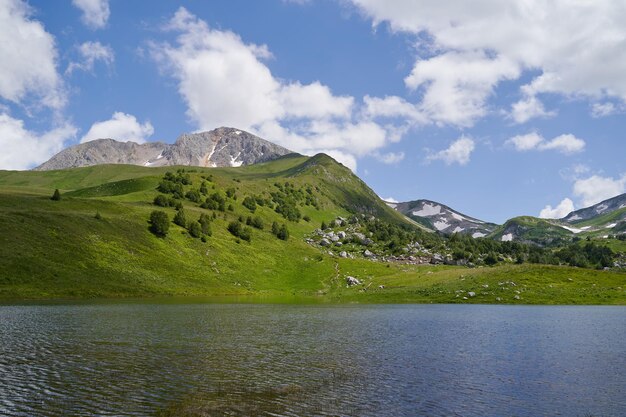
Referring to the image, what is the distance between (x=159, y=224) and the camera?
6058 inches

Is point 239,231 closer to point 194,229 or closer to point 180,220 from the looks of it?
point 194,229

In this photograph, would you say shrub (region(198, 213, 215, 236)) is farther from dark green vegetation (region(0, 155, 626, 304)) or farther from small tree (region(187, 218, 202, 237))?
small tree (region(187, 218, 202, 237))

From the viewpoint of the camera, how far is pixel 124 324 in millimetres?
60688

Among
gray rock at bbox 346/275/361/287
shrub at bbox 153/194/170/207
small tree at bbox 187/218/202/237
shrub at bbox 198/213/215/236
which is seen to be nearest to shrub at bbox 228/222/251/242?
shrub at bbox 198/213/215/236

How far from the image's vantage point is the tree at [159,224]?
15400cm

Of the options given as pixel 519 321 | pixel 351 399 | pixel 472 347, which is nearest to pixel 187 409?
pixel 351 399

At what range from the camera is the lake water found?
27.1 m

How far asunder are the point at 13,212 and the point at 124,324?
3505 inches

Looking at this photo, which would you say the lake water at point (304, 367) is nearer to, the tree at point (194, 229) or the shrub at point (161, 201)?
the tree at point (194, 229)

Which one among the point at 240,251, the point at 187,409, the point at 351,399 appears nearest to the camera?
the point at 187,409

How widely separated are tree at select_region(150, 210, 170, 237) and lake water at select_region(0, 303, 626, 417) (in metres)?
86.0

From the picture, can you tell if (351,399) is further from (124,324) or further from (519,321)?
(519,321)

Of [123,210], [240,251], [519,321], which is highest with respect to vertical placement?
[123,210]

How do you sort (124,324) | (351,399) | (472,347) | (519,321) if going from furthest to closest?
1. (519,321)
2. (124,324)
3. (472,347)
4. (351,399)
